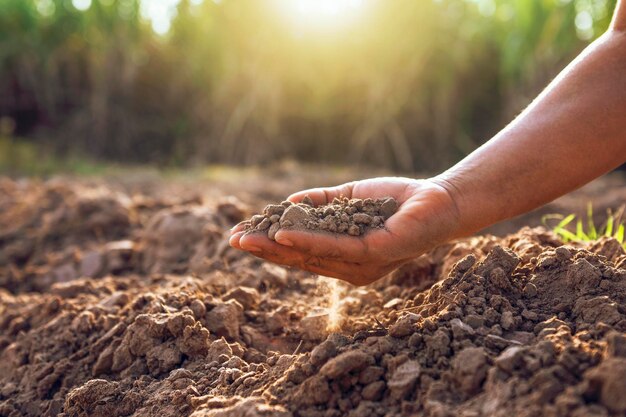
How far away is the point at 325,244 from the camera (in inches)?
69.2

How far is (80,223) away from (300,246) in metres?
2.64

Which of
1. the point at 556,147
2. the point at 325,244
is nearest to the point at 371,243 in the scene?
the point at 325,244

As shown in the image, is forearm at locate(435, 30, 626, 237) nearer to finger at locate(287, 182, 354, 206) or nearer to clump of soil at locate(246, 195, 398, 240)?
clump of soil at locate(246, 195, 398, 240)

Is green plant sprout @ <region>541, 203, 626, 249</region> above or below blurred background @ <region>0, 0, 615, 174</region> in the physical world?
below

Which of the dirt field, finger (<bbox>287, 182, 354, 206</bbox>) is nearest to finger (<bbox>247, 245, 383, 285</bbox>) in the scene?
the dirt field

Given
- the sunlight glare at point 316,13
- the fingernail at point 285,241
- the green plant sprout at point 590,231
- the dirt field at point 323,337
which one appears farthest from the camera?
the sunlight glare at point 316,13

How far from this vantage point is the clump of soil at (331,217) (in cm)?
182

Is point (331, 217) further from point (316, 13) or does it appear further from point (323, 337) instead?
point (316, 13)

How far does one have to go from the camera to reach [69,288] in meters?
2.80

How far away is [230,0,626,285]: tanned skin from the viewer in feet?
5.86

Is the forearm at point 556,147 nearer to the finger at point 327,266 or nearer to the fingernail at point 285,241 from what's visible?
the finger at point 327,266

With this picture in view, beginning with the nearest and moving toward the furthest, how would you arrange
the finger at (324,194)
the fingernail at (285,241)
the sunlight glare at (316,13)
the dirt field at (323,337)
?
the dirt field at (323,337) → the fingernail at (285,241) → the finger at (324,194) → the sunlight glare at (316,13)

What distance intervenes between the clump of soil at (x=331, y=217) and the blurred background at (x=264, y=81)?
20.1 feet

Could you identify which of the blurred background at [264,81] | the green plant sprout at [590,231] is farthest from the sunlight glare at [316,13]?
the green plant sprout at [590,231]
